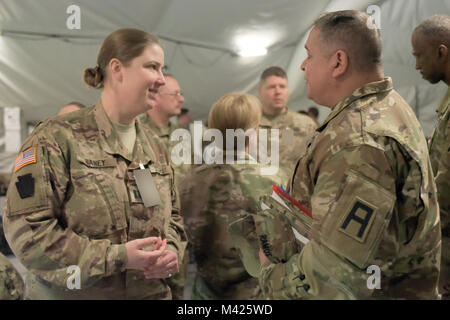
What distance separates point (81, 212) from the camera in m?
0.90

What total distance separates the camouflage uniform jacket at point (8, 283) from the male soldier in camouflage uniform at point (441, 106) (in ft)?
3.60

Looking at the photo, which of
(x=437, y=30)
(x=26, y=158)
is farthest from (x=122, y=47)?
(x=437, y=30)

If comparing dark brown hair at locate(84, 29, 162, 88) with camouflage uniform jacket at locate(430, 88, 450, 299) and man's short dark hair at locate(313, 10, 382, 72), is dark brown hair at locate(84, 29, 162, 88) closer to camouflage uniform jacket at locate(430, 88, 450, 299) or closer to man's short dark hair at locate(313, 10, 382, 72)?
man's short dark hair at locate(313, 10, 382, 72)

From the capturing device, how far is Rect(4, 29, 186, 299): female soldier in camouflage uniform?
34.1 inches

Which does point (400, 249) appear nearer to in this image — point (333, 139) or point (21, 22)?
point (333, 139)

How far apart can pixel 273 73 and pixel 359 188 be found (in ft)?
4.57

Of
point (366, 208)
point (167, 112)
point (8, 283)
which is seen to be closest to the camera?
point (366, 208)

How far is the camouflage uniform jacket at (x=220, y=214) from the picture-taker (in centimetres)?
125

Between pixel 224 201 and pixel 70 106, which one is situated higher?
pixel 70 106

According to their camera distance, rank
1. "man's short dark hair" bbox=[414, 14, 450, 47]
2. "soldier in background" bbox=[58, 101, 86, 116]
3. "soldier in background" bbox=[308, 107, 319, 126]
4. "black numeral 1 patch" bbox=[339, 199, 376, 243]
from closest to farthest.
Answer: "black numeral 1 patch" bbox=[339, 199, 376, 243]
"man's short dark hair" bbox=[414, 14, 450, 47]
"soldier in background" bbox=[58, 101, 86, 116]
"soldier in background" bbox=[308, 107, 319, 126]

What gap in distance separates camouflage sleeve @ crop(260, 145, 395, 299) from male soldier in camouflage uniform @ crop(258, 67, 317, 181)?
4.38ft

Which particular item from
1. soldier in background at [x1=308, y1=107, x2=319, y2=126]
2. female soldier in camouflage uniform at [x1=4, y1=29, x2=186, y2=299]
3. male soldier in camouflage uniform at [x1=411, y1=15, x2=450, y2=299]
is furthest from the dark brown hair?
soldier in background at [x1=308, y1=107, x2=319, y2=126]

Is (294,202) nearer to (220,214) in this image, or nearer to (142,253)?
(142,253)

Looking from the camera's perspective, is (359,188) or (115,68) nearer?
(359,188)
